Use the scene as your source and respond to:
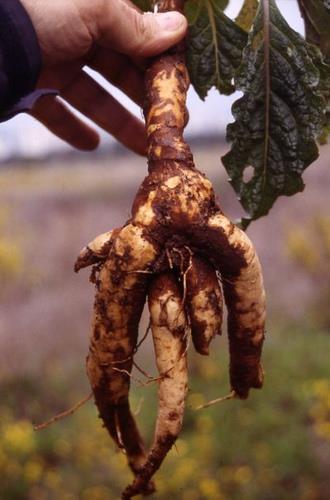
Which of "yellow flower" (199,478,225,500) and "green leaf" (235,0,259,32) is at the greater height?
"green leaf" (235,0,259,32)

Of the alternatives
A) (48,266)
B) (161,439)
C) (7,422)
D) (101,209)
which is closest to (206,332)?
(161,439)

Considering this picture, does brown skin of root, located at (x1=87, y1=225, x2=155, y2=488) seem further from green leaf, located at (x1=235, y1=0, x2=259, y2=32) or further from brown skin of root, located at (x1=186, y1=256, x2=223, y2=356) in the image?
green leaf, located at (x1=235, y1=0, x2=259, y2=32)

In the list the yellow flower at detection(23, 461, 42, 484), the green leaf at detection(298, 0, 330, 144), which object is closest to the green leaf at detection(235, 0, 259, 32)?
the green leaf at detection(298, 0, 330, 144)

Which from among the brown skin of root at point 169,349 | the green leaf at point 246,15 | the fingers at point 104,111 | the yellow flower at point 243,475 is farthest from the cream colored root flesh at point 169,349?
the yellow flower at point 243,475

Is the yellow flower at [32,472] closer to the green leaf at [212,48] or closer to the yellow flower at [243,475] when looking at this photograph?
the yellow flower at [243,475]

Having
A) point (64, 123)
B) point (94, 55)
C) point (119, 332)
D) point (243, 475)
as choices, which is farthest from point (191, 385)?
point (119, 332)
